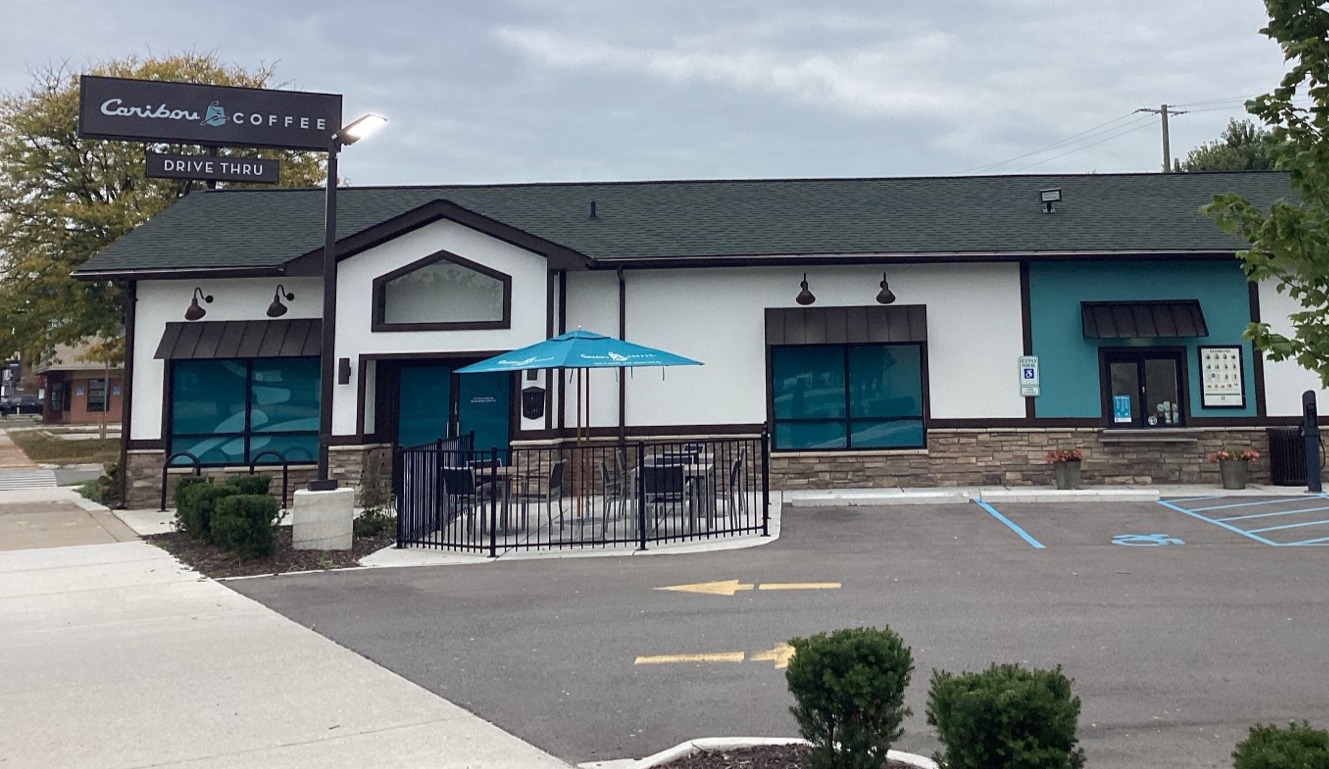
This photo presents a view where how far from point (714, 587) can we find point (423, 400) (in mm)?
8589

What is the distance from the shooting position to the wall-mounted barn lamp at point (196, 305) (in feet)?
48.9

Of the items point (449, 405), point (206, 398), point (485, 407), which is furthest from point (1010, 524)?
point (206, 398)

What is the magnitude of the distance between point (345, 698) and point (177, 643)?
7.55ft

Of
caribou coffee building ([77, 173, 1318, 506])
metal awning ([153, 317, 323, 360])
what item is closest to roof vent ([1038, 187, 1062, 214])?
caribou coffee building ([77, 173, 1318, 506])

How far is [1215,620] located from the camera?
660 centimetres

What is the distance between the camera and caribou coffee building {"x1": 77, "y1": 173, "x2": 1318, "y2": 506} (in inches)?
560

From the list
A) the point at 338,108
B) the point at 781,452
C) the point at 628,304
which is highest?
the point at 338,108

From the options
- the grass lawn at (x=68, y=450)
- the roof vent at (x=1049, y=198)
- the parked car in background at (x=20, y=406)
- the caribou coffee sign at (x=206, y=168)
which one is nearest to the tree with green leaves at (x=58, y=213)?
the grass lawn at (x=68, y=450)

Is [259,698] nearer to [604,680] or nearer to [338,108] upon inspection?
[604,680]

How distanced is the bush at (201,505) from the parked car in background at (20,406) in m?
70.2

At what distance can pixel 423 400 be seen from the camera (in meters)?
15.0

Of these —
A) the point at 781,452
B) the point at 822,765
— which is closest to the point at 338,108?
the point at 781,452

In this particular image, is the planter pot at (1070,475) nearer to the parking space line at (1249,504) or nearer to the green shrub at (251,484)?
the parking space line at (1249,504)

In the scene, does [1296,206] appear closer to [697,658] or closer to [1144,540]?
[697,658]
